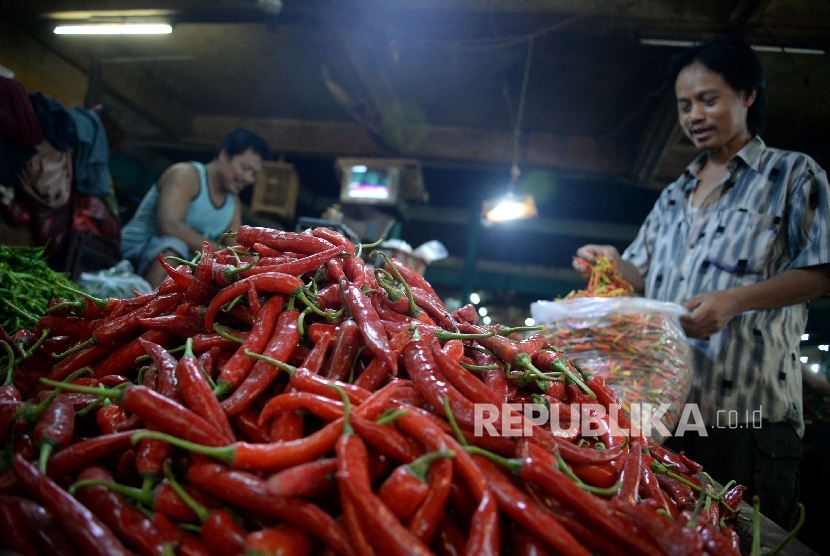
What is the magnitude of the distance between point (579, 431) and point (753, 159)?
2.59m

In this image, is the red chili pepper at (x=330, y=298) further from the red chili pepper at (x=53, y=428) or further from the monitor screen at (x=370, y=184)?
the monitor screen at (x=370, y=184)

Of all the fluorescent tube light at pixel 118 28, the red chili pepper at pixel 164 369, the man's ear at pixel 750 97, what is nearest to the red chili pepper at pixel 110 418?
the red chili pepper at pixel 164 369

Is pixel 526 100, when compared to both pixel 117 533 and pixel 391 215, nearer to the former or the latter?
pixel 391 215

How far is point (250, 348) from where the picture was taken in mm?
1577

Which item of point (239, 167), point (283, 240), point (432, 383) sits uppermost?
point (239, 167)

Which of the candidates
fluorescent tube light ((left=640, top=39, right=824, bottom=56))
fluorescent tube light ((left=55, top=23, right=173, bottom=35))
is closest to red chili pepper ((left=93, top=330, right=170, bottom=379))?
fluorescent tube light ((left=640, top=39, right=824, bottom=56))

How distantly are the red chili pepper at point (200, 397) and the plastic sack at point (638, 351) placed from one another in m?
1.79

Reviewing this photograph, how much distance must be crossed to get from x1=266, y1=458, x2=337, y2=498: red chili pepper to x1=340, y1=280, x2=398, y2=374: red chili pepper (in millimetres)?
405

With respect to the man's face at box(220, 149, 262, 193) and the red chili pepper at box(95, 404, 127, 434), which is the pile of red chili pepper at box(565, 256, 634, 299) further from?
the man's face at box(220, 149, 262, 193)

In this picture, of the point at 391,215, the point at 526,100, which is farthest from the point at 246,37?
the point at 526,100

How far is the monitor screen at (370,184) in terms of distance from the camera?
24.7 feet

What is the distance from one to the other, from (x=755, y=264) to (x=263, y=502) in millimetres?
3137

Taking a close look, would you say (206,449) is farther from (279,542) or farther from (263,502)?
(279,542)

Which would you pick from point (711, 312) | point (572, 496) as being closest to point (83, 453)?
point (572, 496)
